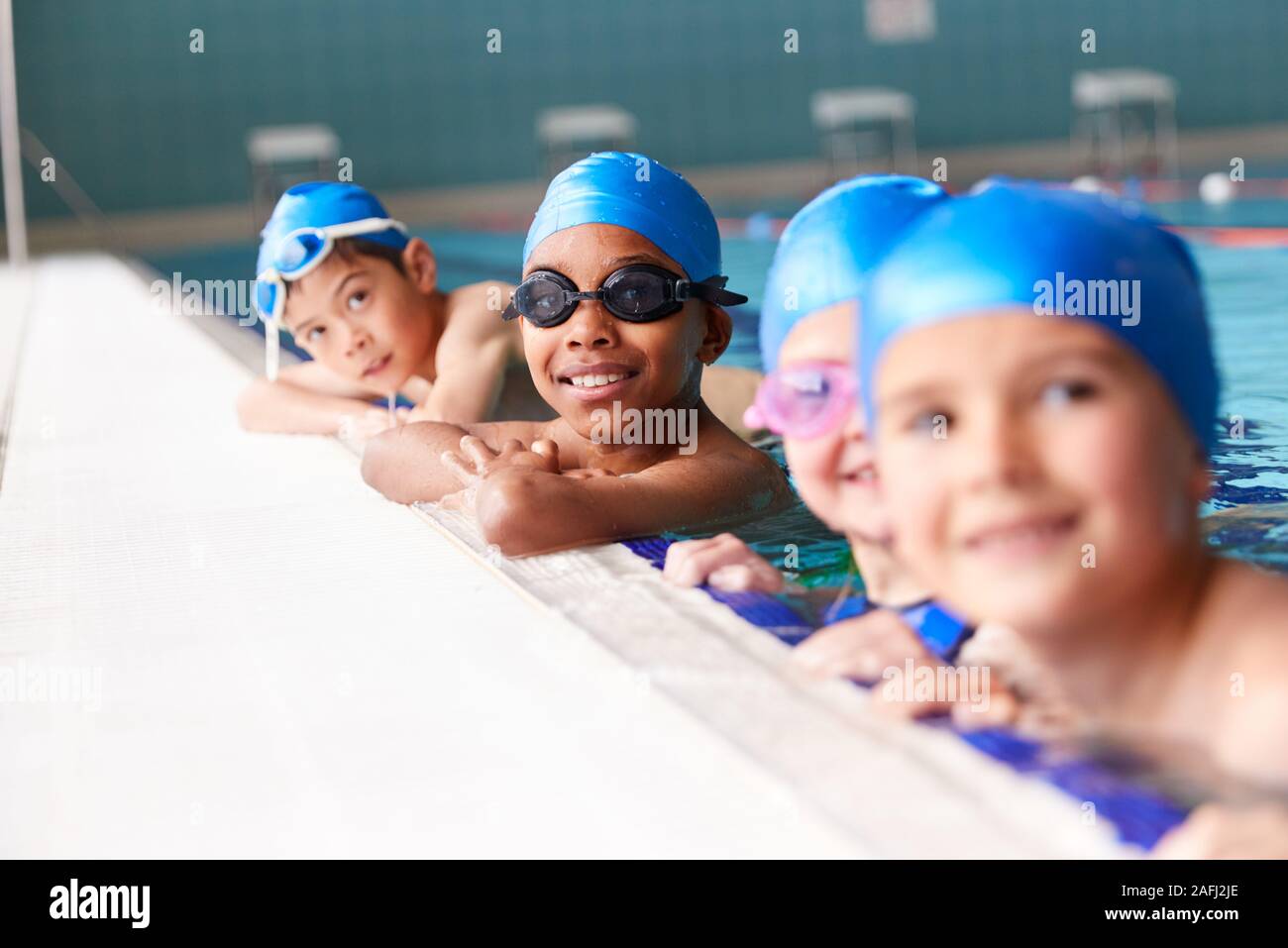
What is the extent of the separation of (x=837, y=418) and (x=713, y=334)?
2.83 ft

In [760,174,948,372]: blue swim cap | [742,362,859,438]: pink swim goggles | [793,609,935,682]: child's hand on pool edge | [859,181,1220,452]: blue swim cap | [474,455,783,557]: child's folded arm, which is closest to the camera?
[859,181,1220,452]: blue swim cap

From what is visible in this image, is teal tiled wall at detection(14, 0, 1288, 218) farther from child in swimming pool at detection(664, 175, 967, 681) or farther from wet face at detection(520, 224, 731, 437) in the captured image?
child in swimming pool at detection(664, 175, 967, 681)

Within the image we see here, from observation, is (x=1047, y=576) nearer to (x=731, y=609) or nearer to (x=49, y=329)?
(x=731, y=609)

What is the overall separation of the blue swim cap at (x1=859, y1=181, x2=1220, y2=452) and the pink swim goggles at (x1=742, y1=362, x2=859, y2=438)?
348mm

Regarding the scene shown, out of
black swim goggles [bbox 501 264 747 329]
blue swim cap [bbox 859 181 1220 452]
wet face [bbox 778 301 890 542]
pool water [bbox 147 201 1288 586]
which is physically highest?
blue swim cap [bbox 859 181 1220 452]

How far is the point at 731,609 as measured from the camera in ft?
5.90

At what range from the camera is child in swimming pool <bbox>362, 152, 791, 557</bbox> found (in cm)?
220

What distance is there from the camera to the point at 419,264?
3.29m

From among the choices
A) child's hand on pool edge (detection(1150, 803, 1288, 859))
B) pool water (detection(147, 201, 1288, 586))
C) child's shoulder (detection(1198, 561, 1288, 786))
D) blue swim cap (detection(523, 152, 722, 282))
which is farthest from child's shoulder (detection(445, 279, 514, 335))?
child's hand on pool edge (detection(1150, 803, 1288, 859))

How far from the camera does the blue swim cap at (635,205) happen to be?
7.55 feet

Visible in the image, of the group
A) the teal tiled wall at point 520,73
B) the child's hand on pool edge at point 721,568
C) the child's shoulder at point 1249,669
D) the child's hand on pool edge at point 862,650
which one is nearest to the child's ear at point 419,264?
the child's hand on pool edge at point 721,568

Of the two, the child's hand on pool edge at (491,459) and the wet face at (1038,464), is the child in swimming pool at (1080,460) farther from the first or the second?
the child's hand on pool edge at (491,459)
